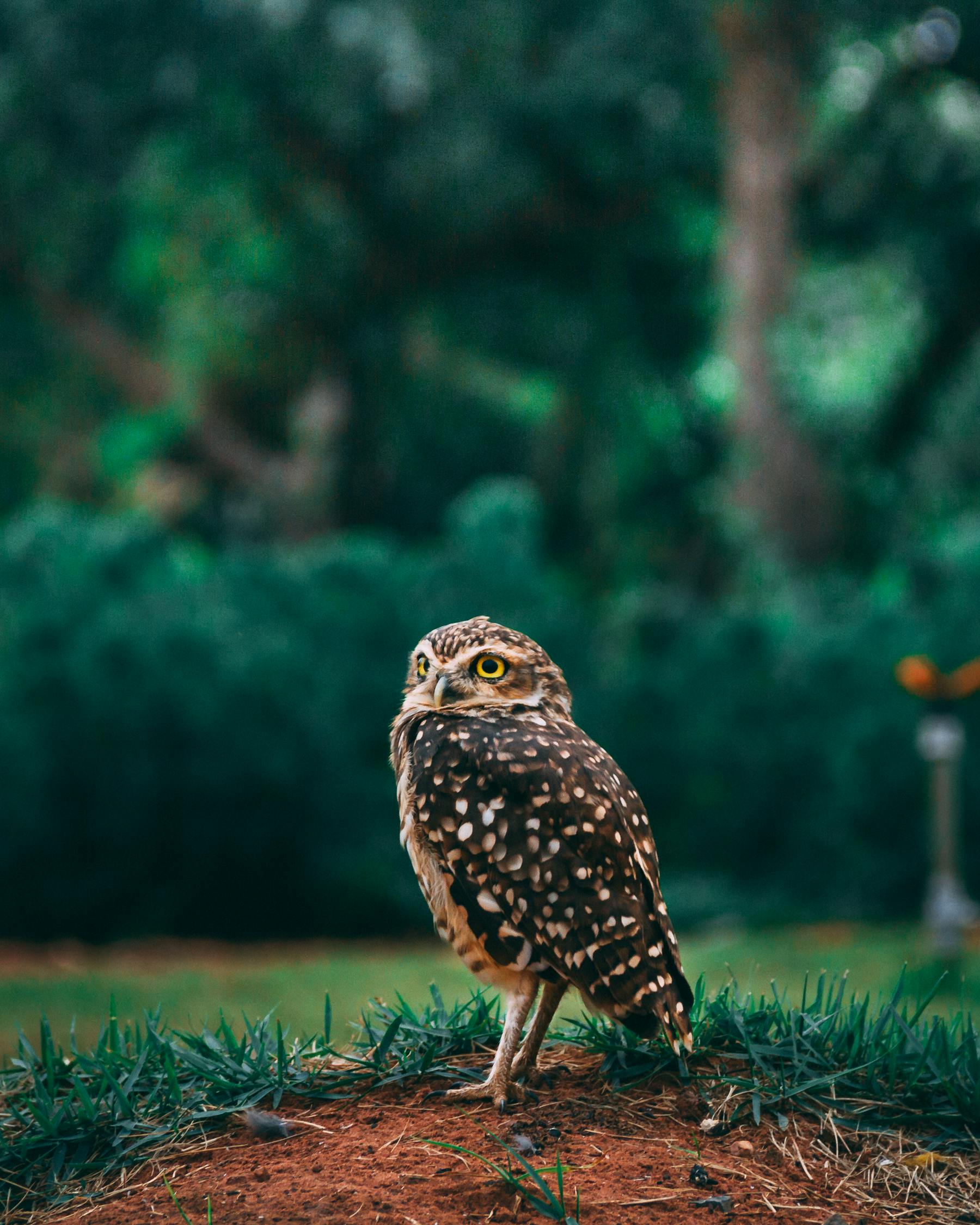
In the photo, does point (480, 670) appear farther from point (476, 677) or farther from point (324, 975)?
point (324, 975)

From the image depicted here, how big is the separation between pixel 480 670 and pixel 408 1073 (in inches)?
39.2

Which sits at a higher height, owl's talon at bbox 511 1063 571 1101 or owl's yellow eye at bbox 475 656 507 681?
owl's yellow eye at bbox 475 656 507 681

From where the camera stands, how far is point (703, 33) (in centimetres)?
1465

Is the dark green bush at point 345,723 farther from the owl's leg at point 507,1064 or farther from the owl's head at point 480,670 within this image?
the owl's leg at point 507,1064

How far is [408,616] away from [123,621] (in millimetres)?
2223

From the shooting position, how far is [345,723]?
32.7 ft

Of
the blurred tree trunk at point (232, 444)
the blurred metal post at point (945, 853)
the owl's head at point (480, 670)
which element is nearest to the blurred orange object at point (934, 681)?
the blurred metal post at point (945, 853)

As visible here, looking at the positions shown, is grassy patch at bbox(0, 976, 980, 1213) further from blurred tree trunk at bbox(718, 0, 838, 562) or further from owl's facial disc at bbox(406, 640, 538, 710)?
blurred tree trunk at bbox(718, 0, 838, 562)

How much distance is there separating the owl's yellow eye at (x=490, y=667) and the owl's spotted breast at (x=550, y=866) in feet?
0.70

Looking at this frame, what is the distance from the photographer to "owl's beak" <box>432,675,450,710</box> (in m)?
3.18

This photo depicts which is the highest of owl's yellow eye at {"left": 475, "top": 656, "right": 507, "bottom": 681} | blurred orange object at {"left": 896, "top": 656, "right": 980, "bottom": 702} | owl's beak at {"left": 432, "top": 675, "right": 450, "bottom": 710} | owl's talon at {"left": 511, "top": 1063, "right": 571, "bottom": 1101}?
blurred orange object at {"left": 896, "top": 656, "right": 980, "bottom": 702}

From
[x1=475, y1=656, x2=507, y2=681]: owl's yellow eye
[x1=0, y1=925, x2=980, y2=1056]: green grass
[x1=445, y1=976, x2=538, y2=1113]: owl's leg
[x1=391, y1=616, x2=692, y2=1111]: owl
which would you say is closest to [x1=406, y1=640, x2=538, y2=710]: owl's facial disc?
[x1=475, y1=656, x2=507, y2=681]: owl's yellow eye

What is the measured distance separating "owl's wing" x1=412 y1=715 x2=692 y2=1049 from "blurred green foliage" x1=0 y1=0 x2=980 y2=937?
6.70 metres

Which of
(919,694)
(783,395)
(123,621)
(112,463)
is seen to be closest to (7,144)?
(112,463)
